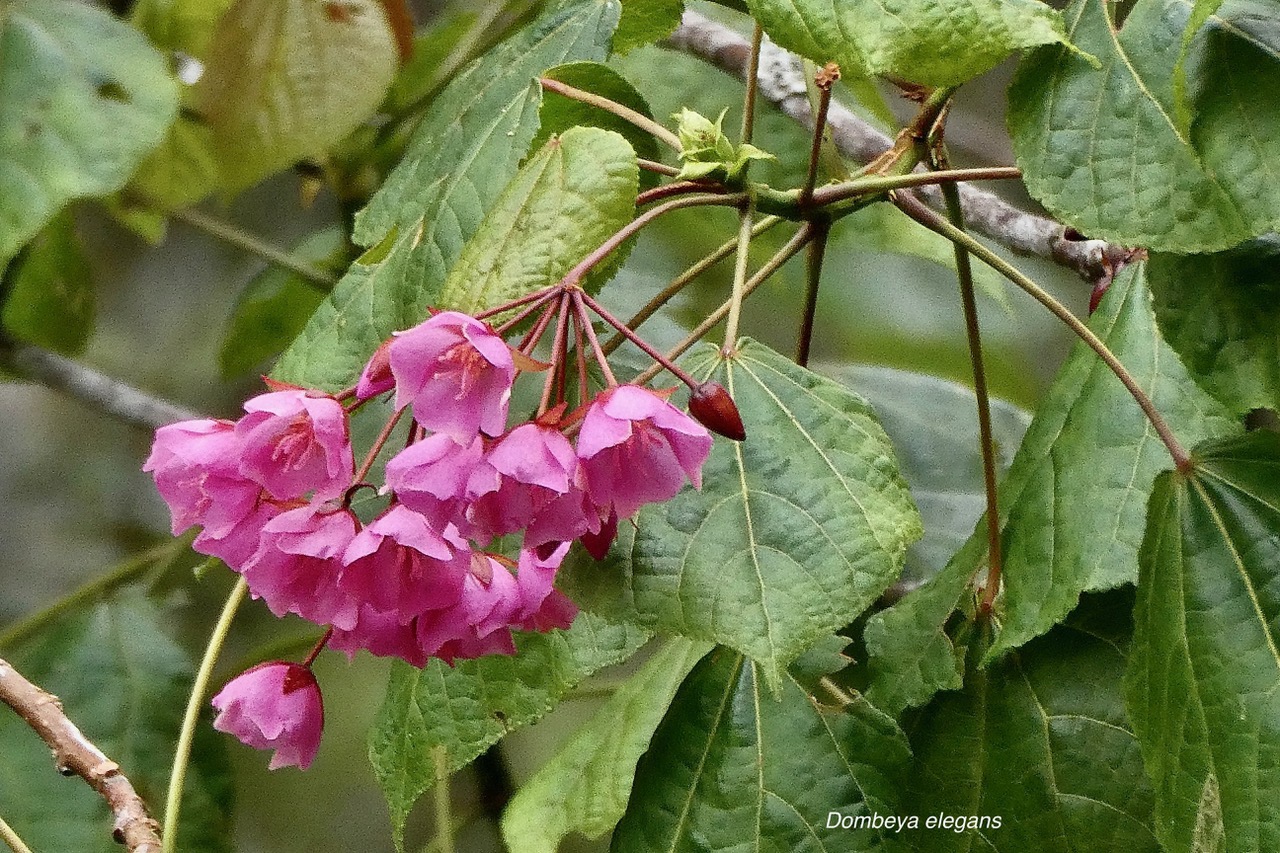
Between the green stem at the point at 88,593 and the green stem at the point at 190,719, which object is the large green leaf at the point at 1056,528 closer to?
the green stem at the point at 190,719

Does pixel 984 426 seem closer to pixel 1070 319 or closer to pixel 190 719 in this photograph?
pixel 1070 319

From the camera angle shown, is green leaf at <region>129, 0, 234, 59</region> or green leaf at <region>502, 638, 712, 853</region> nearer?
green leaf at <region>502, 638, 712, 853</region>

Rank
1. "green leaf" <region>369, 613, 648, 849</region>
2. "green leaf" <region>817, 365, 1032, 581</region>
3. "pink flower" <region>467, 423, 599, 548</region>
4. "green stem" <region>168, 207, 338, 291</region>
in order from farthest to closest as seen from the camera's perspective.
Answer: "green stem" <region>168, 207, 338, 291</region>
"green leaf" <region>817, 365, 1032, 581</region>
"green leaf" <region>369, 613, 648, 849</region>
"pink flower" <region>467, 423, 599, 548</region>

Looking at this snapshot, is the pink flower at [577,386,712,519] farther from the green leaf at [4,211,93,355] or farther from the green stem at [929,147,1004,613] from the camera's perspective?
the green leaf at [4,211,93,355]

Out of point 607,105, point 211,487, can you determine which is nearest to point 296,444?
point 211,487

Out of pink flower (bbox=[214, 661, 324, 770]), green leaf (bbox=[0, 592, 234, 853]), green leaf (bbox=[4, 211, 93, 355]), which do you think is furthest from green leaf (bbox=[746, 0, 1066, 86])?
green leaf (bbox=[4, 211, 93, 355])

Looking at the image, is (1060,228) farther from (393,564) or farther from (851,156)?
(393,564)

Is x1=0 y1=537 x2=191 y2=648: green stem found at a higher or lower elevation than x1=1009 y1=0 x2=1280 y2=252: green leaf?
lower
